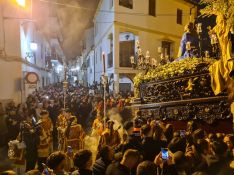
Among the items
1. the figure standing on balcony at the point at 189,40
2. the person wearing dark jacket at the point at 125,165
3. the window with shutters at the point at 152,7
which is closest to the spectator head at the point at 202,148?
the person wearing dark jacket at the point at 125,165

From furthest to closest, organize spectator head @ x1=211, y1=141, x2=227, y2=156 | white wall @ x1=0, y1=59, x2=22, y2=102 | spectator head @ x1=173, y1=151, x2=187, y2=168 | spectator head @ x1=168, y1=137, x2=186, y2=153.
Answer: white wall @ x1=0, y1=59, x2=22, y2=102 < spectator head @ x1=168, y1=137, x2=186, y2=153 < spectator head @ x1=211, y1=141, x2=227, y2=156 < spectator head @ x1=173, y1=151, x2=187, y2=168

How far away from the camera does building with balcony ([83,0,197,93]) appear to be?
2653 centimetres

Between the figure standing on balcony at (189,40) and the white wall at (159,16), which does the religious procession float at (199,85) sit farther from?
the white wall at (159,16)

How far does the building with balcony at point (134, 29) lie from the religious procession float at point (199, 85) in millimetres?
13589

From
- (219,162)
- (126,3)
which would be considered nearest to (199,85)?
(219,162)

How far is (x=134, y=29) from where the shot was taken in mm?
27547

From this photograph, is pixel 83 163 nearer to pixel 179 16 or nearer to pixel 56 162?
pixel 56 162

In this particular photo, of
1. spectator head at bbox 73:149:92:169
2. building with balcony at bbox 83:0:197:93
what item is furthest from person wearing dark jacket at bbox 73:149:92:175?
building with balcony at bbox 83:0:197:93

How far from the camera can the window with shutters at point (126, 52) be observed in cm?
2742

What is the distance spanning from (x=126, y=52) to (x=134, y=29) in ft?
6.51

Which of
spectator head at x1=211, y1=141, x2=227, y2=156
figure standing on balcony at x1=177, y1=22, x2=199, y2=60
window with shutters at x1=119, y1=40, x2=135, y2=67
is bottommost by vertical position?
spectator head at x1=211, y1=141, x2=227, y2=156

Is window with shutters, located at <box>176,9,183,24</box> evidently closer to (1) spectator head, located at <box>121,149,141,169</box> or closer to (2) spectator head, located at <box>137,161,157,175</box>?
(1) spectator head, located at <box>121,149,141,169</box>

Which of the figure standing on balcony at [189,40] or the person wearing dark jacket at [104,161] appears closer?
the person wearing dark jacket at [104,161]

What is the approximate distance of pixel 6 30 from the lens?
2088cm
